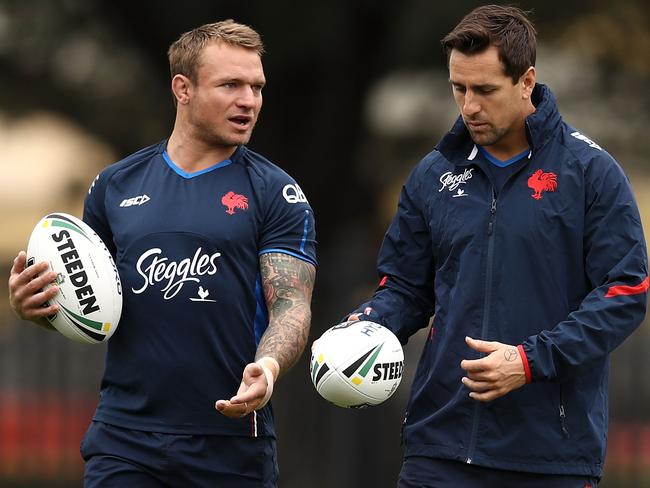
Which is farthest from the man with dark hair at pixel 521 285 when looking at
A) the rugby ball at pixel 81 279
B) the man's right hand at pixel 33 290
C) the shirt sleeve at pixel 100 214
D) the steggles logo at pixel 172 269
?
the man's right hand at pixel 33 290

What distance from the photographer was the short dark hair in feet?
18.1

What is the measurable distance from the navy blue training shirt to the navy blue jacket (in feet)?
2.53

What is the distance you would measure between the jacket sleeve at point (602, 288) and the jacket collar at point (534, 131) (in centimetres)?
24

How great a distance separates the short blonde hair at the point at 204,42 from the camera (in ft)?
19.9

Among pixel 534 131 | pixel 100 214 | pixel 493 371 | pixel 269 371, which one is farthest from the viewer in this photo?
pixel 100 214

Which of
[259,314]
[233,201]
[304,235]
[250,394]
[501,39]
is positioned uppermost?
[501,39]

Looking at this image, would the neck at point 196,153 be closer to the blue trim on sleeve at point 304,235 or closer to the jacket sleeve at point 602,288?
the blue trim on sleeve at point 304,235

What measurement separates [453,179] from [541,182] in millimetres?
411

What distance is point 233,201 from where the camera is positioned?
19.6 ft

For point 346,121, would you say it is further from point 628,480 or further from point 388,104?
point 628,480

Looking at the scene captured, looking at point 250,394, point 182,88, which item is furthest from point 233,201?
point 250,394

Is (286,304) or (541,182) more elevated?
(541,182)

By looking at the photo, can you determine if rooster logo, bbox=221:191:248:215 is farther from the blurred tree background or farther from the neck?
the blurred tree background

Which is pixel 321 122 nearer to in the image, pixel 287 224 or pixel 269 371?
pixel 287 224
